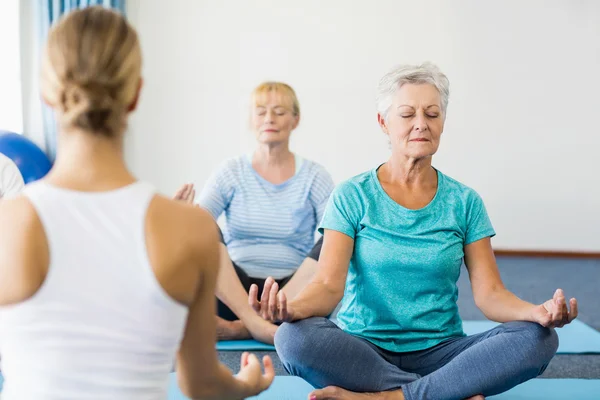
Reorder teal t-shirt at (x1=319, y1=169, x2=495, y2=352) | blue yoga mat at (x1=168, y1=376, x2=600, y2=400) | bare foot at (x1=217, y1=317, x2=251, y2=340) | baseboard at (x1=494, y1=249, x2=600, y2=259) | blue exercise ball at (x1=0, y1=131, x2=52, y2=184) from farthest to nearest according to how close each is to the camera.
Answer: baseboard at (x1=494, y1=249, x2=600, y2=259), blue exercise ball at (x1=0, y1=131, x2=52, y2=184), bare foot at (x1=217, y1=317, x2=251, y2=340), blue yoga mat at (x1=168, y1=376, x2=600, y2=400), teal t-shirt at (x1=319, y1=169, x2=495, y2=352)

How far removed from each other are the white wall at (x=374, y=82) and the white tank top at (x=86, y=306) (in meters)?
4.67

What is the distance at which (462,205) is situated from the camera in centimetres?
230

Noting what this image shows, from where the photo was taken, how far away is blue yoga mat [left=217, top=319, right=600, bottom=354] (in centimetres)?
307

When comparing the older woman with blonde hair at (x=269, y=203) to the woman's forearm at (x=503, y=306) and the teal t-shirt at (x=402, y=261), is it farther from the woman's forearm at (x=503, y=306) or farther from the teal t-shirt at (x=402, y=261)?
the woman's forearm at (x=503, y=306)

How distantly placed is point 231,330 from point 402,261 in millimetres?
1175

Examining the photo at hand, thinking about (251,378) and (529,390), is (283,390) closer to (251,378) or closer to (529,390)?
(529,390)

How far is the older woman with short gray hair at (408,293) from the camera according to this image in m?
2.07

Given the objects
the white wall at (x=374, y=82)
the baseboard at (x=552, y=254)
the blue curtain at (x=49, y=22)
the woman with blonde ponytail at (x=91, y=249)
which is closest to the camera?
the woman with blonde ponytail at (x=91, y=249)

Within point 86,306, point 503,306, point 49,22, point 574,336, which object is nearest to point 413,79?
point 503,306

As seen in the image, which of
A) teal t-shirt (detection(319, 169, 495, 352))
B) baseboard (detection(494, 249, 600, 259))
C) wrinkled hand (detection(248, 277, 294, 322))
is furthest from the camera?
baseboard (detection(494, 249, 600, 259))

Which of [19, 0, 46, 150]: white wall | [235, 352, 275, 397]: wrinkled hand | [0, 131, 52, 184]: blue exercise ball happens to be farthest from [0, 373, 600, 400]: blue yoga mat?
[19, 0, 46, 150]: white wall

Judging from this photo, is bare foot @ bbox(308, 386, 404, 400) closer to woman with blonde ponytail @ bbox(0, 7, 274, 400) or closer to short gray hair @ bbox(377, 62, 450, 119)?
short gray hair @ bbox(377, 62, 450, 119)

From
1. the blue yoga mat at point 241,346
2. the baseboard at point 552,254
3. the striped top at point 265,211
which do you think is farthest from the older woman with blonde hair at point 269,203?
the baseboard at point 552,254

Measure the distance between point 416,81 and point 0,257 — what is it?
1.49 m
